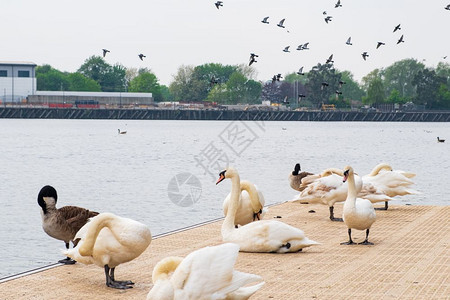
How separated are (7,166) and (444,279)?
2026 inches

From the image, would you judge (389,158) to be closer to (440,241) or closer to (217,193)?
(217,193)

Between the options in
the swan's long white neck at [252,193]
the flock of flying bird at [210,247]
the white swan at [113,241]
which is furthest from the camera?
the swan's long white neck at [252,193]

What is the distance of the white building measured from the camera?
6850 inches

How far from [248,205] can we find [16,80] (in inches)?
6700

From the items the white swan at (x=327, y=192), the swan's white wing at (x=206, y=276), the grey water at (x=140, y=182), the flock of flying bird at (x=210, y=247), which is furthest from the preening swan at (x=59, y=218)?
the white swan at (x=327, y=192)

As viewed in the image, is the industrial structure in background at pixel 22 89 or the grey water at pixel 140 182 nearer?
the grey water at pixel 140 182

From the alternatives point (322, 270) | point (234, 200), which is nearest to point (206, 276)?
point (322, 270)

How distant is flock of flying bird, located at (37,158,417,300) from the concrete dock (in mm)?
328

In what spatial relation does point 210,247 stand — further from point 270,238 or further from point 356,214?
point 356,214

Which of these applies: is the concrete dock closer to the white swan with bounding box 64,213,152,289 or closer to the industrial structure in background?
the white swan with bounding box 64,213,152,289

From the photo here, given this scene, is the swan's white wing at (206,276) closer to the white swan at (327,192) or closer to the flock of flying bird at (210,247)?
the flock of flying bird at (210,247)

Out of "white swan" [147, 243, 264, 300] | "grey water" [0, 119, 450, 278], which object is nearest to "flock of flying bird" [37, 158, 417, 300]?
"white swan" [147, 243, 264, 300]

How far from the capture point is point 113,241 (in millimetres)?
11984

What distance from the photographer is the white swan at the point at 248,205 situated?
16828mm
